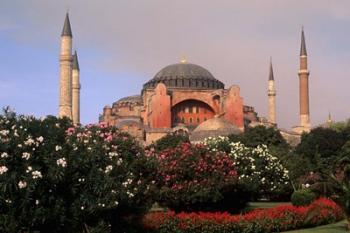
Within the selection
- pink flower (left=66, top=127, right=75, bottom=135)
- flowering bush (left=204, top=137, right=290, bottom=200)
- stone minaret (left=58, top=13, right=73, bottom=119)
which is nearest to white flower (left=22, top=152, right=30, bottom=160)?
pink flower (left=66, top=127, right=75, bottom=135)

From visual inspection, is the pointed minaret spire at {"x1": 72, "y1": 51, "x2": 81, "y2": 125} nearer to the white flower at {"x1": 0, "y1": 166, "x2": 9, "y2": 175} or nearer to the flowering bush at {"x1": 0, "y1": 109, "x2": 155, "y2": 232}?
the flowering bush at {"x1": 0, "y1": 109, "x2": 155, "y2": 232}

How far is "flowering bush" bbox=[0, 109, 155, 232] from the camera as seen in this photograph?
30.5ft

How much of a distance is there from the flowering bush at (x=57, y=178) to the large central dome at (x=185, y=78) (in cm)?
5476

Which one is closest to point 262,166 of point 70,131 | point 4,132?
point 70,131

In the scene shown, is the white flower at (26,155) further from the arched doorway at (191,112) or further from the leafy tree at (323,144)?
the arched doorway at (191,112)

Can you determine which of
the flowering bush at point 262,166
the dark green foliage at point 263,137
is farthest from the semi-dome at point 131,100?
the flowering bush at point 262,166

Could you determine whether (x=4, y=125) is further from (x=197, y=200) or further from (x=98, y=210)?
(x=197, y=200)

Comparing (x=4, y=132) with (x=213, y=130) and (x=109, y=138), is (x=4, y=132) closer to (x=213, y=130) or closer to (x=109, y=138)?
(x=109, y=138)

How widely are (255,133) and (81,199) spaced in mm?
30803

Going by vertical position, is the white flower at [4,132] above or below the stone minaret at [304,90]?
below

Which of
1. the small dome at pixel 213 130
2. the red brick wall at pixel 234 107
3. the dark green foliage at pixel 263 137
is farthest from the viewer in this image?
the red brick wall at pixel 234 107

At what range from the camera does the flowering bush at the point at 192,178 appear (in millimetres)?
17344

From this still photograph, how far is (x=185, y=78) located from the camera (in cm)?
6675

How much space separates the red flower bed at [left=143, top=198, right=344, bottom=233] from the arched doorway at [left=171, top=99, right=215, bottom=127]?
1849 inches
